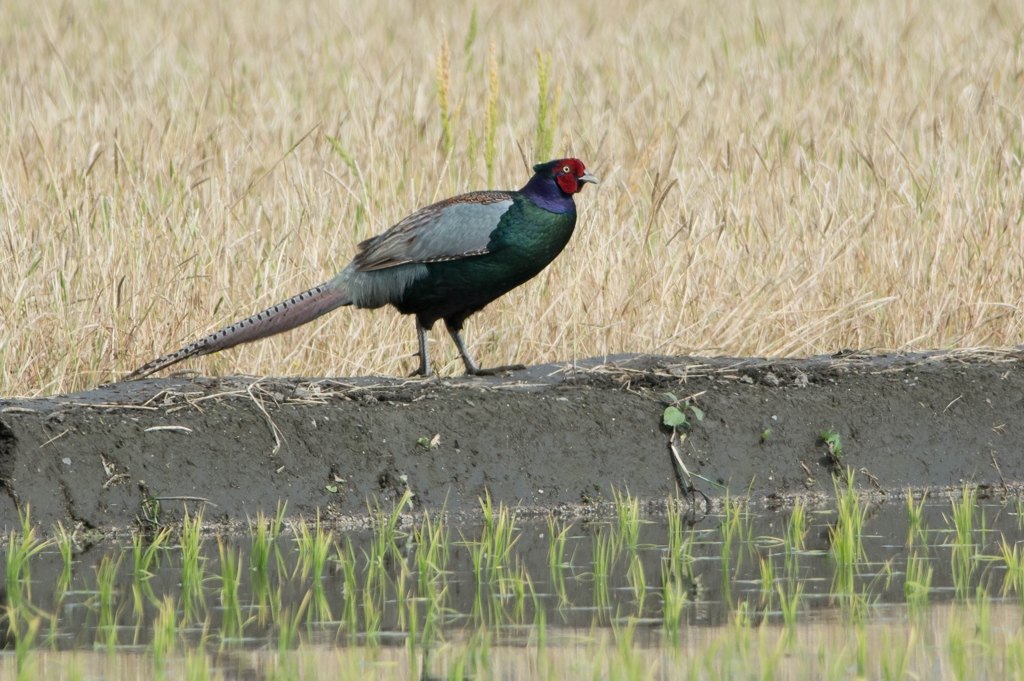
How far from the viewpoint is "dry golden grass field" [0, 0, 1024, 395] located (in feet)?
19.5

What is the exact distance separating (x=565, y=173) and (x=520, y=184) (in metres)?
2.16

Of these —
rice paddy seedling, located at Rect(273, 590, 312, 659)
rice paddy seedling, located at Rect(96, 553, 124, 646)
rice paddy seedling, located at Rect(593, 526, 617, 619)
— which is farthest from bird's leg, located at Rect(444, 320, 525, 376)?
rice paddy seedling, located at Rect(96, 553, 124, 646)

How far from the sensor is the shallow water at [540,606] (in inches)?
114

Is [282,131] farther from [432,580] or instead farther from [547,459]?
[432,580]

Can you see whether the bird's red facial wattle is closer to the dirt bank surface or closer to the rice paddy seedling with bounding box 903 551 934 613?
the dirt bank surface

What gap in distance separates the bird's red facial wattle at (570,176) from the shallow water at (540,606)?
4.55 ft

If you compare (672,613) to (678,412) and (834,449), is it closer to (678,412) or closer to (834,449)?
(678,412)

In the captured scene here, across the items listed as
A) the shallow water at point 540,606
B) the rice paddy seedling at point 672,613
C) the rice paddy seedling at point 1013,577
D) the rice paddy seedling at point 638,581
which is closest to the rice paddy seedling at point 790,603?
the shallow water at point 540,606

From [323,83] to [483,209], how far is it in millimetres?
4508

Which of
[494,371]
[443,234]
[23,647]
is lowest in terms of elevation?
[23,647]

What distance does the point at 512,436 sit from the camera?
16.2 ft

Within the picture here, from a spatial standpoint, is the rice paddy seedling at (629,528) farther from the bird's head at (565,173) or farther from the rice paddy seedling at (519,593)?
the bird's head at (565,173)

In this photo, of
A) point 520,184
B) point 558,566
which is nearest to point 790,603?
point 558,566

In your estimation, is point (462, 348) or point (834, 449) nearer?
point (834, 449)
